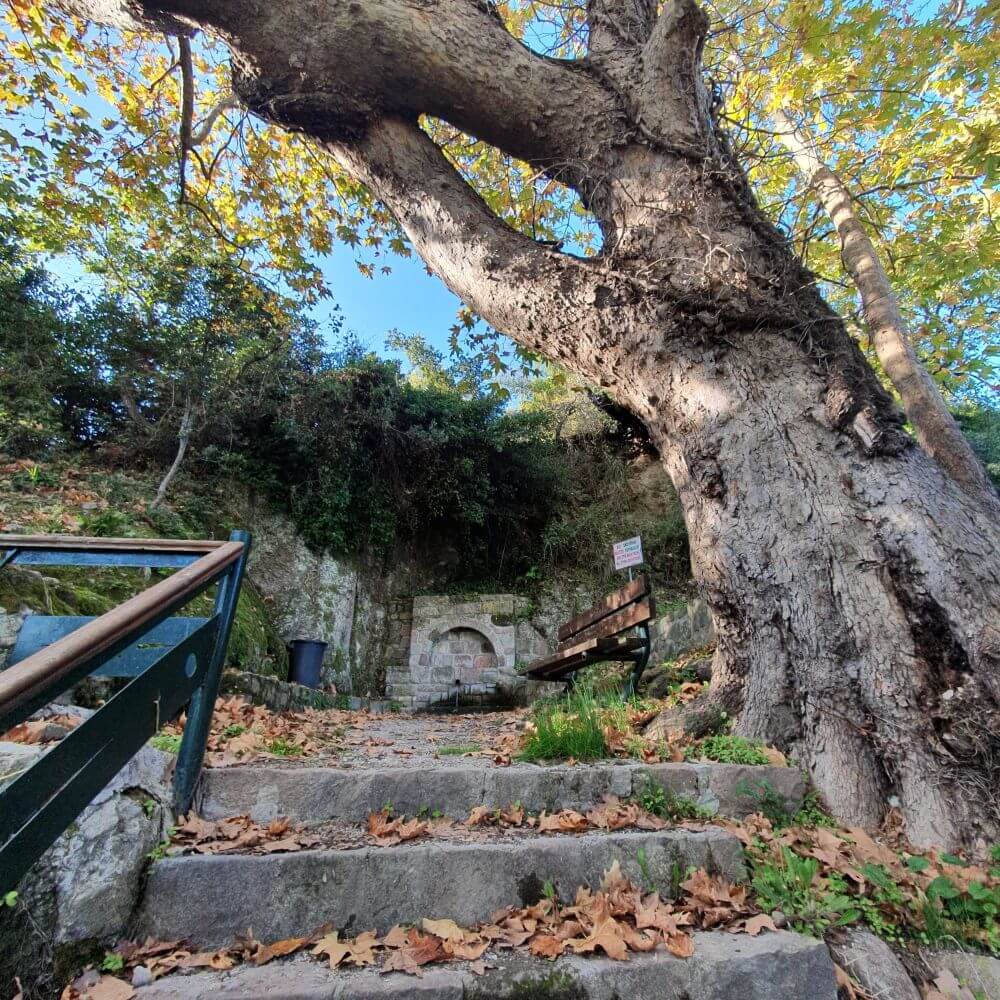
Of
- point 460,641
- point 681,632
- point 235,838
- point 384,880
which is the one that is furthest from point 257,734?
point 460,641

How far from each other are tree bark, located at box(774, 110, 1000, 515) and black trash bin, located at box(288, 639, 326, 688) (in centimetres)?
643

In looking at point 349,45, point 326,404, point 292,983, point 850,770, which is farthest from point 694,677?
point 326,404

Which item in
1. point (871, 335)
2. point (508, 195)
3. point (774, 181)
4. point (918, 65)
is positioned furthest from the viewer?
point (774, 181)

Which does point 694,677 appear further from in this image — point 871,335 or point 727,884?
point 871,335

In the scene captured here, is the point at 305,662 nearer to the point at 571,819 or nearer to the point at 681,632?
the point at 681,632

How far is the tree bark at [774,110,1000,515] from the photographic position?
3.08m

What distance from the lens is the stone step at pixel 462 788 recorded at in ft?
7.07

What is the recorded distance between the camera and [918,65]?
510 centimetres

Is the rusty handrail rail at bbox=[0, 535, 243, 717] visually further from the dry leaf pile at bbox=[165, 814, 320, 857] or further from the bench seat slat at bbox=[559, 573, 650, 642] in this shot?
the bench seat slat at bbox=[559, 573, 650, 642]

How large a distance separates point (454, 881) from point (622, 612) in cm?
306

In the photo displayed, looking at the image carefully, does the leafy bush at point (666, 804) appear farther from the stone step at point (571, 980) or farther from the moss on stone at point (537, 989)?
the moss on stone at point (537, 989)

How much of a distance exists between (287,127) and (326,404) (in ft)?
15.6

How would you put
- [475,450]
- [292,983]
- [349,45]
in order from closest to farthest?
[292,983] < [349,45] < [475,450]

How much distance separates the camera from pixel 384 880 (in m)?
1.71
